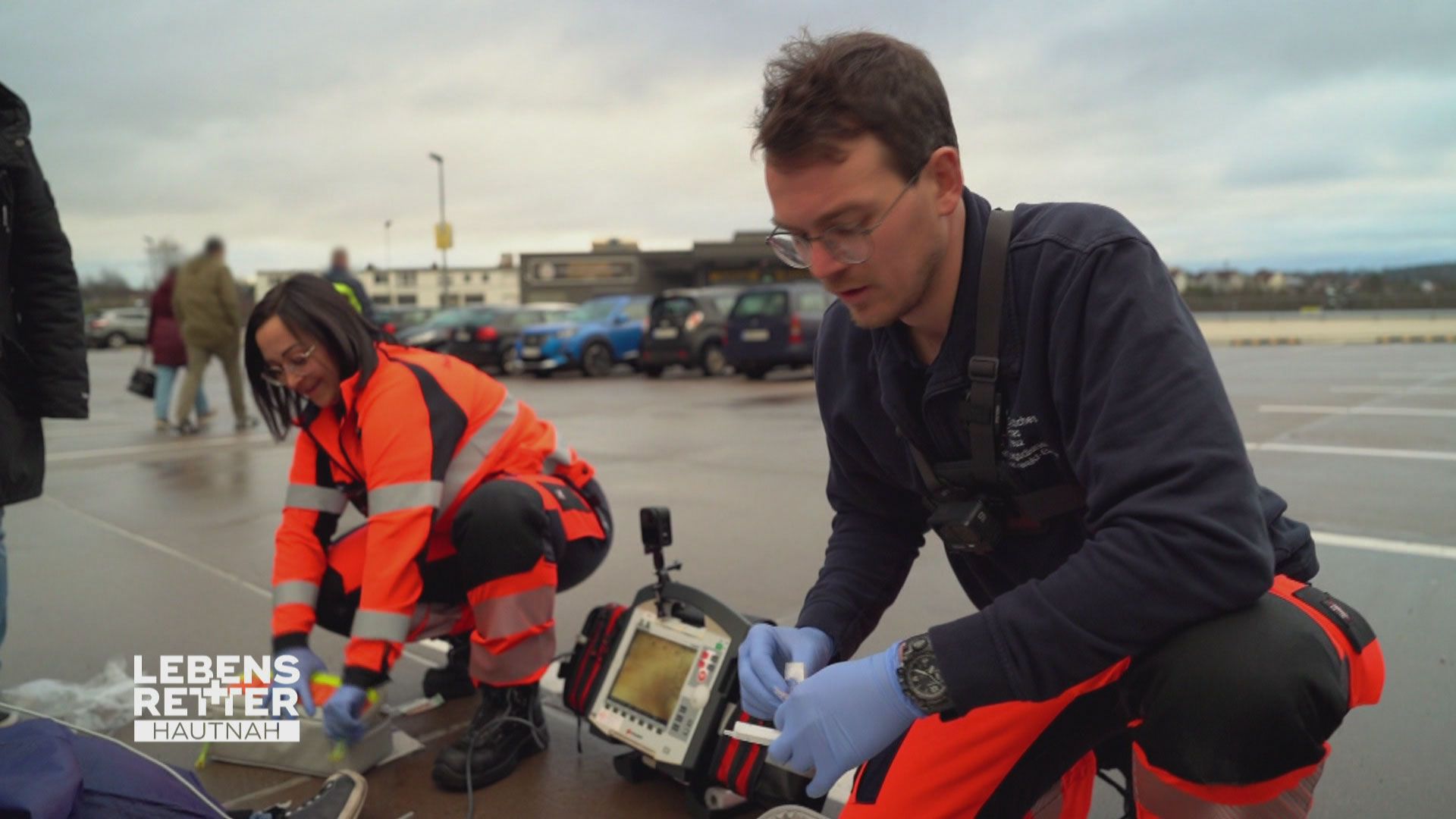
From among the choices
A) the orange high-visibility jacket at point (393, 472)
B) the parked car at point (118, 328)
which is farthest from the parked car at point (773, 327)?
the parked car at point (118, 328)

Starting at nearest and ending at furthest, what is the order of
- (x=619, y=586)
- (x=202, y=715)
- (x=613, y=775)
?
(x=613, y=775) < (x=202, y=715) < (x=619, y=586)

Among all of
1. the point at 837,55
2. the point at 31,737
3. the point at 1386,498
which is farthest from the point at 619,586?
the point at 1386,498

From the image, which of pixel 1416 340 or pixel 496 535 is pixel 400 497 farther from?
pixel 1416 340

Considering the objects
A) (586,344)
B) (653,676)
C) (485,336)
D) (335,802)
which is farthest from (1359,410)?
(485,336)

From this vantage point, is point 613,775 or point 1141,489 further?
point 613,775

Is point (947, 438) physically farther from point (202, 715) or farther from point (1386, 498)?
point (1386, 498)

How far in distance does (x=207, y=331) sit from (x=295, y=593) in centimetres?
777

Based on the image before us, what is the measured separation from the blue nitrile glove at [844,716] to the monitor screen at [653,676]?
2.82 ft

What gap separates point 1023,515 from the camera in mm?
1698

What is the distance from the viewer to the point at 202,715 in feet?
9.76

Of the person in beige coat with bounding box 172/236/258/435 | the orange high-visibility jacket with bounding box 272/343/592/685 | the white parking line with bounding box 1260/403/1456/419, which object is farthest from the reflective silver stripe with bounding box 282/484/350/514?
the white parking line with bounding box 1260/403/1456/419

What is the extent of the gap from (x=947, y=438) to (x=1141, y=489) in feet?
1.37

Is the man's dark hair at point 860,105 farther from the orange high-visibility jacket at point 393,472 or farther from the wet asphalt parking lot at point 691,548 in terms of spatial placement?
the wet asphalt parking lot at point 691,548

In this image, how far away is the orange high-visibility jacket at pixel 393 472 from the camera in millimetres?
2465
